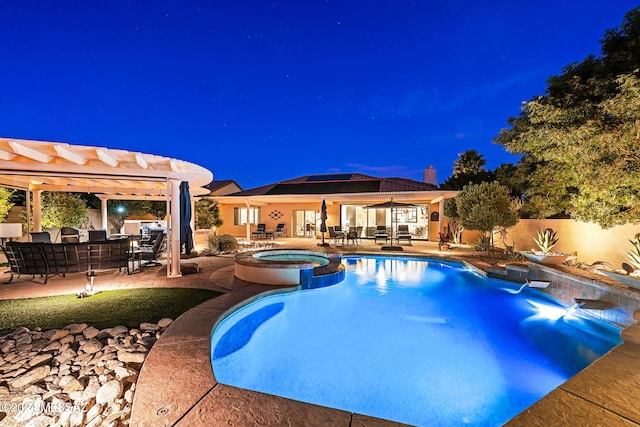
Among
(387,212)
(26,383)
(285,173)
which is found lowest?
(26,383)

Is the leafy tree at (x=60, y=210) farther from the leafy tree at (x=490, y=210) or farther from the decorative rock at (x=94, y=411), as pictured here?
the leafy tree at (x=490, y=210)

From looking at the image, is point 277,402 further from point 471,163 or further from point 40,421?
point 471,163

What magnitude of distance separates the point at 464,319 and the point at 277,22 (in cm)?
1857

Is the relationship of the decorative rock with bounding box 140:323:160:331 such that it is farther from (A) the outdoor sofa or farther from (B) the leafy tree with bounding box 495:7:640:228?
(B) the leafy tree with bounding box 495:7:640:228

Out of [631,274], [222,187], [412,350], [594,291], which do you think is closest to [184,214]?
[412,350]

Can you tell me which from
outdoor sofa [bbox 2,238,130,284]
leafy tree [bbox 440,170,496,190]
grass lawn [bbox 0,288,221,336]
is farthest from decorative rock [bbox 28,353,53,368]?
leafy tree [bbox 440,170,496,190]

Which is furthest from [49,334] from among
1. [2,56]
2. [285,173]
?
[285,173]

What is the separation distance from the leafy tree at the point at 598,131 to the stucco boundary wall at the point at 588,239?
2.88ft

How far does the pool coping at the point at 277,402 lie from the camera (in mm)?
1809

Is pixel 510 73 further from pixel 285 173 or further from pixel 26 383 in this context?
pixel 285 173

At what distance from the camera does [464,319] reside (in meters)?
5.51

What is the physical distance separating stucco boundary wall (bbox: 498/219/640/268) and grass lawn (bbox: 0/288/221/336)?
1053cm

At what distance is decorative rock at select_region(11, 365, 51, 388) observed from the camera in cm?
241

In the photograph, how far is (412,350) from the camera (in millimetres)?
4348
